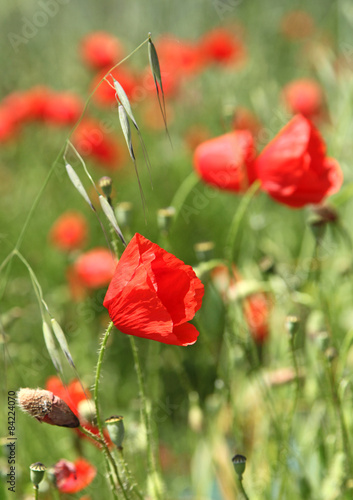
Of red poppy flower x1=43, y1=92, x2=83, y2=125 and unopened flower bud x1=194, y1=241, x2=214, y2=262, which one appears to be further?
red poppy flower x1=43, y1=92, x2=83, y2=125

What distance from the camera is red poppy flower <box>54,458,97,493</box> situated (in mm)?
666

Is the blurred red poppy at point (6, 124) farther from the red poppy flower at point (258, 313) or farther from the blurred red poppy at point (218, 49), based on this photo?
the red poppy flower at point (258, 313)

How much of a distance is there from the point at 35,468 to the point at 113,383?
0.86 m

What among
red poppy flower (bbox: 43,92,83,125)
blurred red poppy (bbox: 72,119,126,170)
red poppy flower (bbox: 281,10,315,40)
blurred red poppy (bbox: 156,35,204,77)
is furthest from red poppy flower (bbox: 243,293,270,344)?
red poppy flower (bbox: 281,10,315,40)

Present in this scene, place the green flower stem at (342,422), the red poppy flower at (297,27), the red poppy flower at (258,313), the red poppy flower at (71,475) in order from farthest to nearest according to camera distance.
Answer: the red poppy flower at (297,27)
the red poppy flower at (258,313)
the green flower stem at (342,422)
the red poppy flower at (71,475)

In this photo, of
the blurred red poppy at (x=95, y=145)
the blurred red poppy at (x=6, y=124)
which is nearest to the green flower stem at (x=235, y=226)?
the blurred red poppy at (x=95, y=145)

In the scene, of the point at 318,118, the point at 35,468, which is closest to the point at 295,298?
the point at 35,468

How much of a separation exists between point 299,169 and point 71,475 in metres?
0.53

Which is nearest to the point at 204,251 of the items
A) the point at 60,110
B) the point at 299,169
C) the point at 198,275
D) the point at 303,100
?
the point at 198,275

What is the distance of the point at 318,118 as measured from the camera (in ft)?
8.09

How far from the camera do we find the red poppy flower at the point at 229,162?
1.02 m

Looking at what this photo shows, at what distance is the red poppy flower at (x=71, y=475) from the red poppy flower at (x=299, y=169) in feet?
1.59

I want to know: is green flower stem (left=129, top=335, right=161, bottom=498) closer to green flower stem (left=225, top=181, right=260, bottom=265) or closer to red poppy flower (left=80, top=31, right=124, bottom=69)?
green flower stem (left=225, top=181, right=260, bottom=265)

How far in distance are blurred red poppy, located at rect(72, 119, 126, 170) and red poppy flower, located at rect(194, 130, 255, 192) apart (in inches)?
34.7
